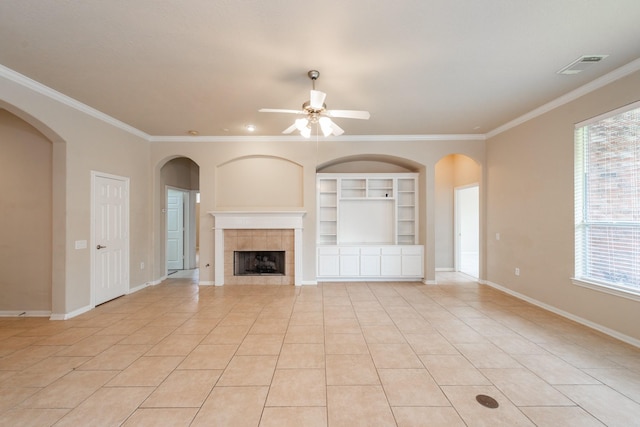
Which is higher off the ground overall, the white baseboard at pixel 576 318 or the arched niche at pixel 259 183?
the arched niche at pixel 259 183

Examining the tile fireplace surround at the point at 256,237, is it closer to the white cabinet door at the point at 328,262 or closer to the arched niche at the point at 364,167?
the white cabinet door at the point at 328,262

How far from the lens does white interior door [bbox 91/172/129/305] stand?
13.7 feet

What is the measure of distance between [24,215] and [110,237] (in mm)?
1016

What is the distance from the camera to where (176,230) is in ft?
23.0

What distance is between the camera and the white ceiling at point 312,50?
82.2 inches

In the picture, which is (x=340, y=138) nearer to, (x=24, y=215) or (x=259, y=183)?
(x=259, y=183)

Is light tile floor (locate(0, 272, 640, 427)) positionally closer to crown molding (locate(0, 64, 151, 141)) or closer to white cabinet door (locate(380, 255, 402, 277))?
white cabinet door (locate(380, 255, 402, 277))

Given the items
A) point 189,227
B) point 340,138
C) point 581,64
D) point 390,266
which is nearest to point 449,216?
point 390,266

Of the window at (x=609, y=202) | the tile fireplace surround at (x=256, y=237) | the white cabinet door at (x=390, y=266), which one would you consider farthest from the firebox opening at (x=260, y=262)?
the window at (x=609, y=202)

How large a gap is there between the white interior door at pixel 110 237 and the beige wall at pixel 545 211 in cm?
665

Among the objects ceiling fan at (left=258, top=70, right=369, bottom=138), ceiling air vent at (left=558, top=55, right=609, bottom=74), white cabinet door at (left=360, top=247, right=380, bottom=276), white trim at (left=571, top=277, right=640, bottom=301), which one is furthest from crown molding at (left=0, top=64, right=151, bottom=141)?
white trim at (left=571, top=277, right=640, bottom=301)

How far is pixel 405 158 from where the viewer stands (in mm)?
5508

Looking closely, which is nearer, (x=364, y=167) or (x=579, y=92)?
(x=579, y=92)

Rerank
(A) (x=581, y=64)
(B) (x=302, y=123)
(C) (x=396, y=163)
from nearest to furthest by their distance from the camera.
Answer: (A) (x=581, y=64)
(B) (x=302, y=123)
(C) (x=396, y=163)
